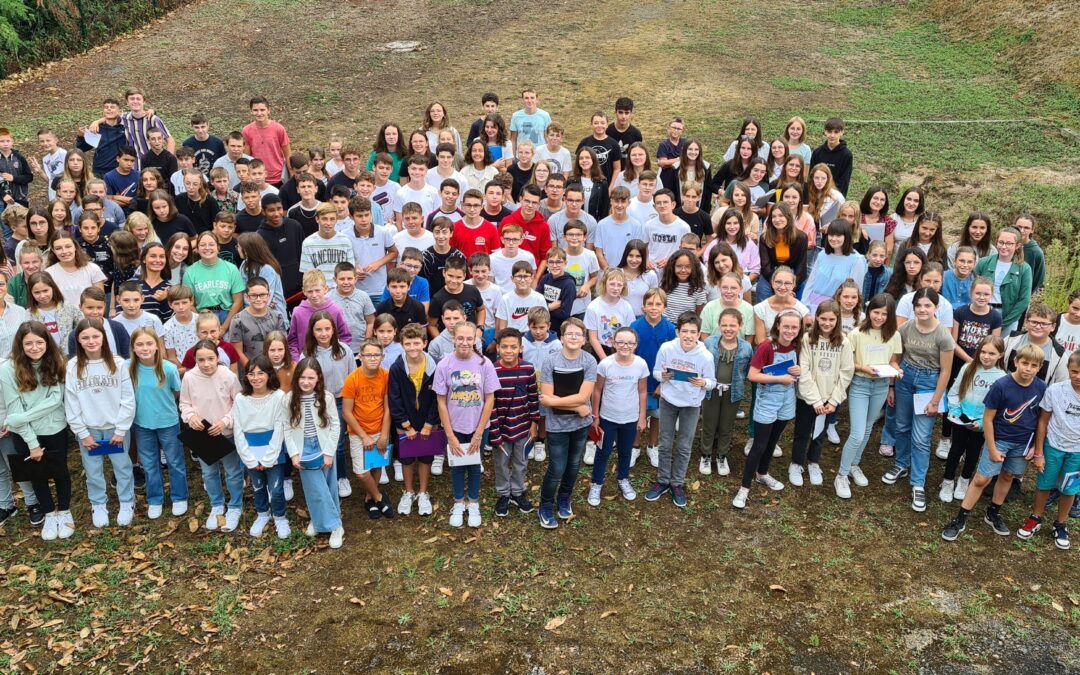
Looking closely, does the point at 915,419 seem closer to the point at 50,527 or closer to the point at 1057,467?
the point at 1057,467

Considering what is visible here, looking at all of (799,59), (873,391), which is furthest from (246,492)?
(799,59)

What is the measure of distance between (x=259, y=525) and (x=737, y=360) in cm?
457

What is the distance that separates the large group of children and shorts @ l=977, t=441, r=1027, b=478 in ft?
0.06

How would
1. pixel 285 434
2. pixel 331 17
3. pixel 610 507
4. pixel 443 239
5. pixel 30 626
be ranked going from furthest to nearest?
pixel 331 17, pixel 443 239, pixel 610 507, pixel 285 434, pixel 30 626

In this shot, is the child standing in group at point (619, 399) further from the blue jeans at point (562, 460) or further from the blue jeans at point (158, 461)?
the blue jeans at point (158, 461)

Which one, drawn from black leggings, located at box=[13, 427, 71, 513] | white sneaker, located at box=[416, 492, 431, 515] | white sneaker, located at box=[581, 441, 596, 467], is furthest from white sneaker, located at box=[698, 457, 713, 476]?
black leggings, located at box=[13, 427, 71, 513]

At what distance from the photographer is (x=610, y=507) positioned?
7.55m

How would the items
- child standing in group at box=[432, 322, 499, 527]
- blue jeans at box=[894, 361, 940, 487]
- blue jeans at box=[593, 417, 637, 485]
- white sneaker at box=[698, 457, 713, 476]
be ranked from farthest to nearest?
1. white sneaker at box=[698, 457, 713, 476]
2. blue jeans at box=[894, 361, 940, 487]
3. blue jeans at box=[593, 417, 637, 485]
4. child standing in group at box=[432, 322, 499, 527]

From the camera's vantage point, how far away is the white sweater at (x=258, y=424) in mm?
6730

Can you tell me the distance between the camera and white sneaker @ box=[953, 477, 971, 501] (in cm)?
772

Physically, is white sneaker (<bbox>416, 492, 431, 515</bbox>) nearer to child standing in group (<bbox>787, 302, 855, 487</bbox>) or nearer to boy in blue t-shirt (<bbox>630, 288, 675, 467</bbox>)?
boy in blue t-shirt (<bbox>630, 288, 675, 467</bbox>)

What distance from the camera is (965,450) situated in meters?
7.82

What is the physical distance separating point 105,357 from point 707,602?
5375 mm

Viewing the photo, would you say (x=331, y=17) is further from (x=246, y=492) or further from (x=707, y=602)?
(x=707, y=602)
